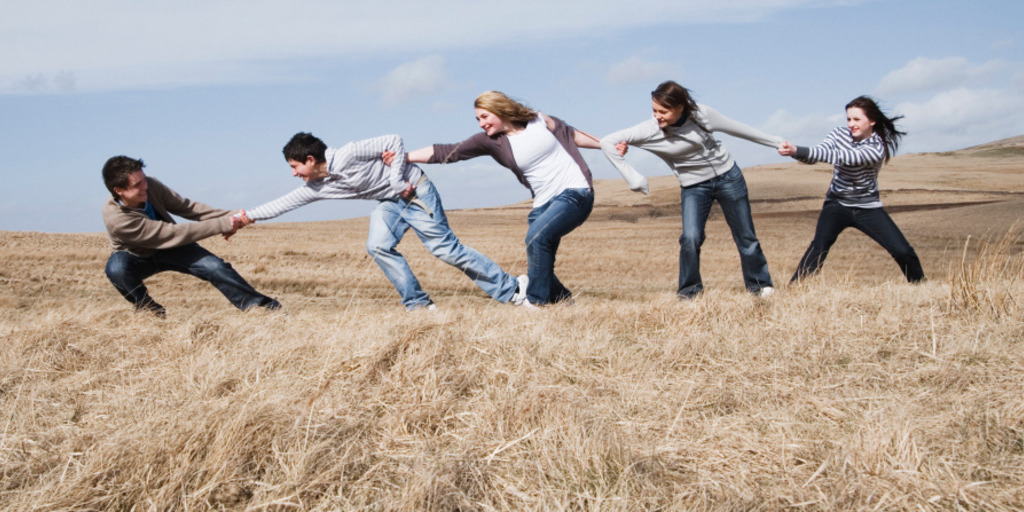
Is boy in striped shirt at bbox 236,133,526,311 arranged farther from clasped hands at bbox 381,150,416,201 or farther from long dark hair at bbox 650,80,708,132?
long dark hair at bbox 650,80,708,132

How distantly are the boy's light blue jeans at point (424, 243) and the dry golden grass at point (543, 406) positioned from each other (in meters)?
1.19

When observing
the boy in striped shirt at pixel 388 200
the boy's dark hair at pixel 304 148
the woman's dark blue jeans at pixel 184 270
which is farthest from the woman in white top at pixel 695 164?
the woman's dark blue jeans at pixel 184 270

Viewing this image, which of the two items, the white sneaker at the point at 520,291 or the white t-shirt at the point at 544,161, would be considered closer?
the white t-shirt at the point at 544,161

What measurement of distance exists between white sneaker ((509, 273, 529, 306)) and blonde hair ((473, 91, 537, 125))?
4.74 feet

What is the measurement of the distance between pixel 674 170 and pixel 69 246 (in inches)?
465

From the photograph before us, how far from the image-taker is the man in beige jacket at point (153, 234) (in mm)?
6953

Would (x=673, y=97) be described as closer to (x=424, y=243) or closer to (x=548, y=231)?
(x=548, y=231)

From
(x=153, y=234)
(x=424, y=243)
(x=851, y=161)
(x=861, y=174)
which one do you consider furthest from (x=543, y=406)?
(x=861, y=174)

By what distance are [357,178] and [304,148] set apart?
54 cm

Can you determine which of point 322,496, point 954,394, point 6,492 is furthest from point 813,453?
point 6,492

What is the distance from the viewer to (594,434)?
10.5 ft

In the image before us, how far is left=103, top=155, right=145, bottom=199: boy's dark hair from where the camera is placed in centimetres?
691

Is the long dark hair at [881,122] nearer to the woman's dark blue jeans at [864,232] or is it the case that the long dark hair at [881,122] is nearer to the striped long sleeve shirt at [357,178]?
the woman's dark blue jeans at [864,232]

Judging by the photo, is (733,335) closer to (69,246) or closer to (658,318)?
(658,318)
